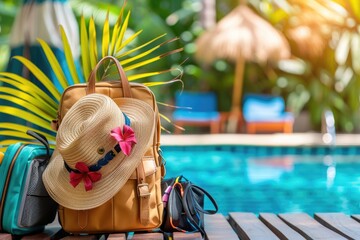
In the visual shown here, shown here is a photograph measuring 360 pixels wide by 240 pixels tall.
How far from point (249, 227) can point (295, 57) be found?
1202 centimetres

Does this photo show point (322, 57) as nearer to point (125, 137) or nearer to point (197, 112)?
point (197, 112)

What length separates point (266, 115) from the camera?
1273 centimetres

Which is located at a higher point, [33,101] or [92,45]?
[92,45]

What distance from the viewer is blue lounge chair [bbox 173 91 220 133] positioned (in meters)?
12.7

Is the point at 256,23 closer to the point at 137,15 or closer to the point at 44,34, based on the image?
the point at 137,15

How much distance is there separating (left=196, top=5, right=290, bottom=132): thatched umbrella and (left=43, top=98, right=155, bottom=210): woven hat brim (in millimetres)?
10314

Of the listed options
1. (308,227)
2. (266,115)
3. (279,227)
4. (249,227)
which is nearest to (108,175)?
(249,227)

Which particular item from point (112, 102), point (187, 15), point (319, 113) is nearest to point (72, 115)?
point (112, 102)

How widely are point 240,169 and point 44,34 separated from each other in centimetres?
420

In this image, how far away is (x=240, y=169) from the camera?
8680 millimetres

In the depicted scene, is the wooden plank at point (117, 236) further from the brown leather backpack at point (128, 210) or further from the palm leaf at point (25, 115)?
the palm leaf at point (25, 115)

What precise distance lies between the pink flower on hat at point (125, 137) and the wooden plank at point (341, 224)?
0.94 m

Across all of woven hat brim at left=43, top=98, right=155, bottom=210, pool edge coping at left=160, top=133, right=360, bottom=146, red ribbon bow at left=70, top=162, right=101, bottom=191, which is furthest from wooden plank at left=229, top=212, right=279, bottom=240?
pool edge coping at left=160, top=133, right=360, bottom=146

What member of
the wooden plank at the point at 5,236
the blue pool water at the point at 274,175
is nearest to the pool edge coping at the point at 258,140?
the blue pool water at the point at 274,175
